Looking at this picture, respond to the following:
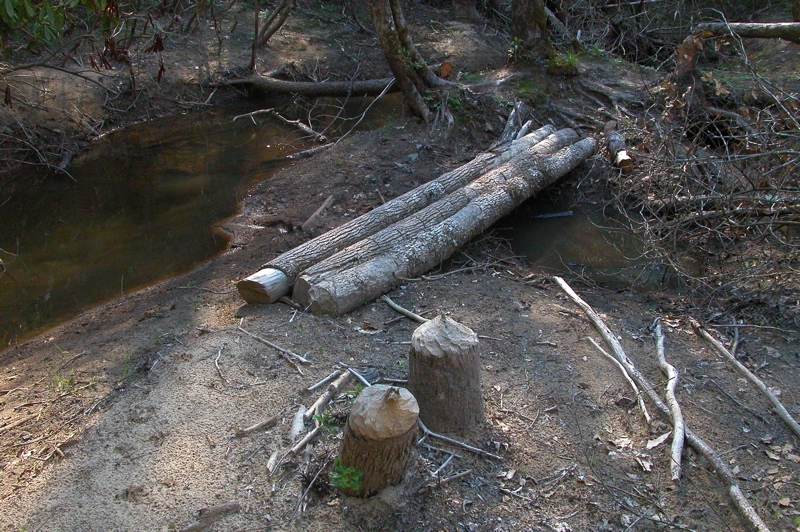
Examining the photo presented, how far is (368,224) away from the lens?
6043mm

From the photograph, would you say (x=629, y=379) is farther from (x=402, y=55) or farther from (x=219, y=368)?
(x=402, y=55)

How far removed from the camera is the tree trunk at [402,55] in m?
8.34

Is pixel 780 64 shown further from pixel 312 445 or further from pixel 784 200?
pixel 312 445

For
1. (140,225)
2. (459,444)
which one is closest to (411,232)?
(459,444)

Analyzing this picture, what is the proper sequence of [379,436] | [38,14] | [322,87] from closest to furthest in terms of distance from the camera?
[379,436], [38,14], [322,87]

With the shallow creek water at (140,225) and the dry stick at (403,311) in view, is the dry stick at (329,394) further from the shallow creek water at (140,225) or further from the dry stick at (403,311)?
the shallow creek water at (140,225)

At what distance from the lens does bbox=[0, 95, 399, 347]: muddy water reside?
257 inches

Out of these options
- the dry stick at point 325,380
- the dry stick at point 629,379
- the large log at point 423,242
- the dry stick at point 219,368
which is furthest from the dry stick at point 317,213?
the dry stick at point 629,379

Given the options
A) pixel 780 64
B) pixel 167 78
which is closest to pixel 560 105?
pixel 780 64

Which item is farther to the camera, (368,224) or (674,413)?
(368,224)

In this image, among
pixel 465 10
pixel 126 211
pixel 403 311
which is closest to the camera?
pixel 403 311

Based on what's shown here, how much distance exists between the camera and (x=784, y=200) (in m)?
4.34

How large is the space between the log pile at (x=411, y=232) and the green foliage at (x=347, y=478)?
7.06ft

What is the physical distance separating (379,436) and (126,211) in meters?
6.82
